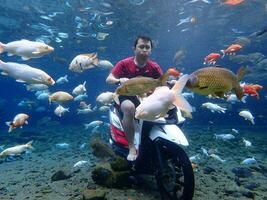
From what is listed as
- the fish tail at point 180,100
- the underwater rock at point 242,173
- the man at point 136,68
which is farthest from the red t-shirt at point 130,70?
the underwater rock at point 242,173

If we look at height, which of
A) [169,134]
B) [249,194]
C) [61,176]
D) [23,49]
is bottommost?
[61,176]

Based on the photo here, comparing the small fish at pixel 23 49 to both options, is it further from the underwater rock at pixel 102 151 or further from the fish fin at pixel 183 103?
the underwater rock at pixel 102 151

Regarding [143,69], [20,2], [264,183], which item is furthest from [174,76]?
[20,2]

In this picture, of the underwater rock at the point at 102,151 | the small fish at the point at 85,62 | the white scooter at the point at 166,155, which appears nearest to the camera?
the white scooter at the point at 166,155

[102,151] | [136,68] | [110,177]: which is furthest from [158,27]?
[110,177]

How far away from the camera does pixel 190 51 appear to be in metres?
41.1

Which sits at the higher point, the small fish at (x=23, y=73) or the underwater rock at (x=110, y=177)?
the small fish at (x=23, y=73)

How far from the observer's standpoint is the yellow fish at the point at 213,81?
131 inches

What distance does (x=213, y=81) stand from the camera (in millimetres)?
3396

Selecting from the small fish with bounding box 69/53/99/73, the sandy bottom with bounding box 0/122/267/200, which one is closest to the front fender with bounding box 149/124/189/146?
the sandy bottom with bounding box 0/122/267/200

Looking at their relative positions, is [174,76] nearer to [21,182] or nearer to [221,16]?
[21,182]

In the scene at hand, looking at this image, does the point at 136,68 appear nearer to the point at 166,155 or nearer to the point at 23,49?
the point at 166,155

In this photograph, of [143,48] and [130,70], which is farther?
[130,70]

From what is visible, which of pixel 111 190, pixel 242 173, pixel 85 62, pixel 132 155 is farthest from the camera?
pixel 242 173
